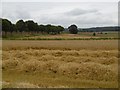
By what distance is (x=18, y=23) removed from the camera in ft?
383

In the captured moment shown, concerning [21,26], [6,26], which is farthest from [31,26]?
[6,26]

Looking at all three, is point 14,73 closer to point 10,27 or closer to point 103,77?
point 103,77

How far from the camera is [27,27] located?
123312 mm

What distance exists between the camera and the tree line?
101 metres

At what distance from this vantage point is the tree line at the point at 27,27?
Result: 101438mm

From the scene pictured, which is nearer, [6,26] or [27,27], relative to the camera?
[6,26]

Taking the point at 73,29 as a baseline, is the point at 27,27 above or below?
above

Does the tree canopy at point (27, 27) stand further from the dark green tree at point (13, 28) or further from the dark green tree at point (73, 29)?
the dark green tree at point (73, 29)

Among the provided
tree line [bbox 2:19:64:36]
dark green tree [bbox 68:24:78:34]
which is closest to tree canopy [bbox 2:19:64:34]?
tree line [bbox 2:19:64:36]

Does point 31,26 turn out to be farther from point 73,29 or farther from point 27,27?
point 73,29

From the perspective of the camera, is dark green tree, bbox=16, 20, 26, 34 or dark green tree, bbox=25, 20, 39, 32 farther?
dark green tree, bbox=25, 20, 39, 32

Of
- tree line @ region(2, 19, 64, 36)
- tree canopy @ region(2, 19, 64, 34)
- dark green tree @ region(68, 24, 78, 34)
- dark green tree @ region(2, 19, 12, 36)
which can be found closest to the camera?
dark green tree @ region(2, 19, 12, 36)

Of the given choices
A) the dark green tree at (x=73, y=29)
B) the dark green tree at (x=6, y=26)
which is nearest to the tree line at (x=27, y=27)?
the dark green tree at (x=6, y=26)

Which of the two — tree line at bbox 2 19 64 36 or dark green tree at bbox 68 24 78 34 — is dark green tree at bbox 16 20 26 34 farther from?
dark green tree at bbox 68 24 78 34
